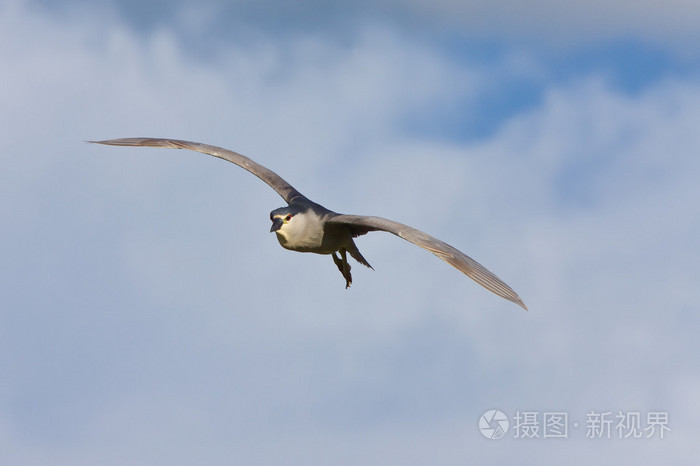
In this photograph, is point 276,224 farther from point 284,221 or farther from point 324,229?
point 324,229

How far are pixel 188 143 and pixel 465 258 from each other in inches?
248

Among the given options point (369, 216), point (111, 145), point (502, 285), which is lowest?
point (502, 285)

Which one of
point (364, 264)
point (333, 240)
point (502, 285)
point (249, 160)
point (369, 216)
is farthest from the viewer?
point (249, 160)

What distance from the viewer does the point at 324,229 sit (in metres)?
13.3

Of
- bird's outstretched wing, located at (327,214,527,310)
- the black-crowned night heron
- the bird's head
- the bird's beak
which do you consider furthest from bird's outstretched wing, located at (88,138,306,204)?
bird's outstretched wing, located at (327,214,527,310)

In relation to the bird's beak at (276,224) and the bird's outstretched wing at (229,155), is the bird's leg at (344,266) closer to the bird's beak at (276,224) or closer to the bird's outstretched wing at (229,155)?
the bird's outstretched wing at (229,155)

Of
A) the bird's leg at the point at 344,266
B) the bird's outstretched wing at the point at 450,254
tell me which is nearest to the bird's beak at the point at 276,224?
the bird's outstretched wing at the point at 450,254

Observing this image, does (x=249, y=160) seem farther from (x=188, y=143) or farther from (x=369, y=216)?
(x=369, y=216)

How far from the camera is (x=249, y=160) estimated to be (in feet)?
51.7

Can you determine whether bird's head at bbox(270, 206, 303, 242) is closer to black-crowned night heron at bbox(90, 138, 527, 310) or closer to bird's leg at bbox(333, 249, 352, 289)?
black-crowned night heron at bbox(90, 138, 527, 310)

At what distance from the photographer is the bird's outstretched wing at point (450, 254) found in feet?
35.5

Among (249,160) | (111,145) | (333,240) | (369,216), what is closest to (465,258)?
(369,216)

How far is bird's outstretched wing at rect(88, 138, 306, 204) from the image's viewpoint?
15.1 m

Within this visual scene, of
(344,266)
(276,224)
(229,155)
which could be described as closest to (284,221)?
(276,224)
